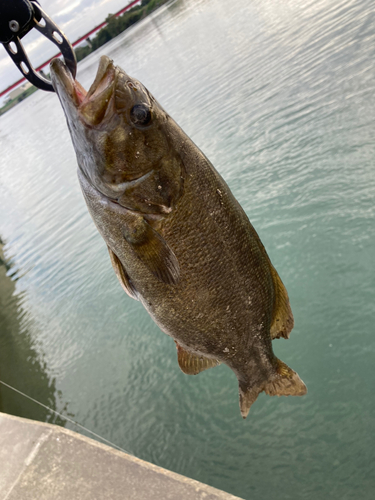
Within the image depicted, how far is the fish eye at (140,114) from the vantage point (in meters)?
1.74

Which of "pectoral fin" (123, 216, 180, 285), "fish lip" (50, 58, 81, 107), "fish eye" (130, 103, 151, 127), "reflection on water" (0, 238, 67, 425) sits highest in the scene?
"fish lip" (50, 58, 81, 107)

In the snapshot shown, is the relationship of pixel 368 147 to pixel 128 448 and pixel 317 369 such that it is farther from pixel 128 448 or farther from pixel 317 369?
pixel 128 448

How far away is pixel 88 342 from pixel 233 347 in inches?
195

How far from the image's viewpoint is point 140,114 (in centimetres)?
175

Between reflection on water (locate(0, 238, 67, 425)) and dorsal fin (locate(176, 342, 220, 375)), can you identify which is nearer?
dorsal fin (locate(176, 342, 220, 375))

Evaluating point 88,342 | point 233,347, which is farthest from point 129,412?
point 233,347

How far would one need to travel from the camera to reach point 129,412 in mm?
5191

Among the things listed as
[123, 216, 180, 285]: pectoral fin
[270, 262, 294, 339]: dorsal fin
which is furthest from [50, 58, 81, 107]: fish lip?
[270, 262, 294, 339]: dorsal fin

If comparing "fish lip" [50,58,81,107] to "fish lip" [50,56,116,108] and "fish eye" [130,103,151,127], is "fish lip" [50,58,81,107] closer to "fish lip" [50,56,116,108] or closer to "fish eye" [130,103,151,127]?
"fish lip" [50,56,116,108]

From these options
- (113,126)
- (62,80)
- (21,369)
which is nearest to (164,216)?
(113,126)

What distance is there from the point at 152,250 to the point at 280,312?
0.93 m

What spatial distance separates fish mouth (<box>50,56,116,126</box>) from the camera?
1.65 metres

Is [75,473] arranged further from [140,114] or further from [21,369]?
[21,369]

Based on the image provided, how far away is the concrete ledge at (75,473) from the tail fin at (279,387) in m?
0.58
